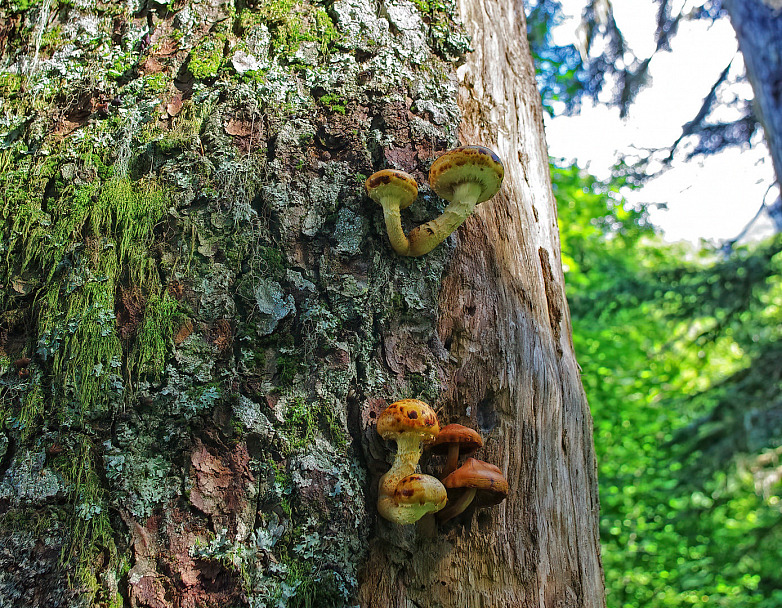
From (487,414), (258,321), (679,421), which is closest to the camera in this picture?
(258,321)

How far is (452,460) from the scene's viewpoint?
54.7 inches

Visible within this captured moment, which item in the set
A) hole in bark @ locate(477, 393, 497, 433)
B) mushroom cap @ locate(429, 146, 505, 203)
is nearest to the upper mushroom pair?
mushroom cap @ locate(429, 146, 505, 203)

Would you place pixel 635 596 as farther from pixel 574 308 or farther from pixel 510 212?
pixel 510 212

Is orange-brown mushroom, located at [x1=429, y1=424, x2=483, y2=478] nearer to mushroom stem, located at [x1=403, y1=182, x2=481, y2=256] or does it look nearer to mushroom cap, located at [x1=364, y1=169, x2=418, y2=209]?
mushroom stem, located at [x1=403, y1=182, x2=481, y2=256]

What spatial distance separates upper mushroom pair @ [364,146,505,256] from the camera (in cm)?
147

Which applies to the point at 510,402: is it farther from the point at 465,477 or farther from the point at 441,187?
the point at 441,187

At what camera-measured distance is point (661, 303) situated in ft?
26.2

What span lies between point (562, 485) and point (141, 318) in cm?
125

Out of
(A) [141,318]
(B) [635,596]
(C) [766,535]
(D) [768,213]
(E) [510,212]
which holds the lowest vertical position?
(B) [635,596]

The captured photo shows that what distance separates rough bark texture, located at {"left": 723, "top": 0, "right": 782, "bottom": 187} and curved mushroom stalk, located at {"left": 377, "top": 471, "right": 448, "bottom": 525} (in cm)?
546

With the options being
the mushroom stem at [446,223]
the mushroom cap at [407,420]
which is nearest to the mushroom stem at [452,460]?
the mushroom cap at [407,420]

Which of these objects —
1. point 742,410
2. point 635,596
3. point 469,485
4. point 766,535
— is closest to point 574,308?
point 742,410

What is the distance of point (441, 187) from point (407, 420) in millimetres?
711

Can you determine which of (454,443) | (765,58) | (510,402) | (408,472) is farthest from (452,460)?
(765,58)
